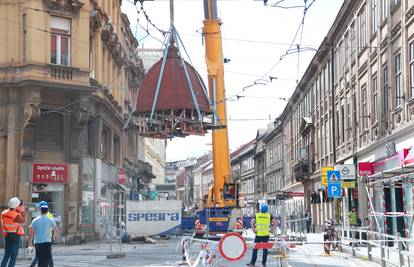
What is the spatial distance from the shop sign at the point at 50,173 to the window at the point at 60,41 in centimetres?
474

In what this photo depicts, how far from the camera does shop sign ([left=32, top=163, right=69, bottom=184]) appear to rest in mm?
30328

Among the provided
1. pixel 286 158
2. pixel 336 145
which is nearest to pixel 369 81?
pixel 336 145

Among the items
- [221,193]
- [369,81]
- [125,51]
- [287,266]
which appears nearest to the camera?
[287,266]

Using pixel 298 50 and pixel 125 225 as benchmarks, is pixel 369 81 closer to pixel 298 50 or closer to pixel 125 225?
pixel 298 50

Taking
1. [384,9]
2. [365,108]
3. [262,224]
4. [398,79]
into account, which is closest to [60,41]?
[384,9]

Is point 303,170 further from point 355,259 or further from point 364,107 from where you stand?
point 355,259

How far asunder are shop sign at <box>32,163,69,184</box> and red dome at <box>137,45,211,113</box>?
14.5 meters

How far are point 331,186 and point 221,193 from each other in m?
4.51

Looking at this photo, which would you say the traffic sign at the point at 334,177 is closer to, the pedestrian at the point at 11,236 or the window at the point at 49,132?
the window at the point at 49,132

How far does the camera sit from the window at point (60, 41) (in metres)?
31.0

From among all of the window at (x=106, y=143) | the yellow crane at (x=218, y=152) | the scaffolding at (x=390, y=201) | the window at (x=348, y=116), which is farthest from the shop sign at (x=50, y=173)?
the window at (x=348, y=116)

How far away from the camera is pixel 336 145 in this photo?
4234cm

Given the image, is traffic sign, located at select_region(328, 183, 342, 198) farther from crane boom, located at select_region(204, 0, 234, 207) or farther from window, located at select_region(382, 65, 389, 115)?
window, located at select_region(382, 65, 389, 115)

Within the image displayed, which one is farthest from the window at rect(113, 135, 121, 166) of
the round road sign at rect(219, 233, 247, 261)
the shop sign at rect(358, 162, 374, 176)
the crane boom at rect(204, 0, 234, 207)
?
the round road sign at rect(219, 233, 247, 261)
